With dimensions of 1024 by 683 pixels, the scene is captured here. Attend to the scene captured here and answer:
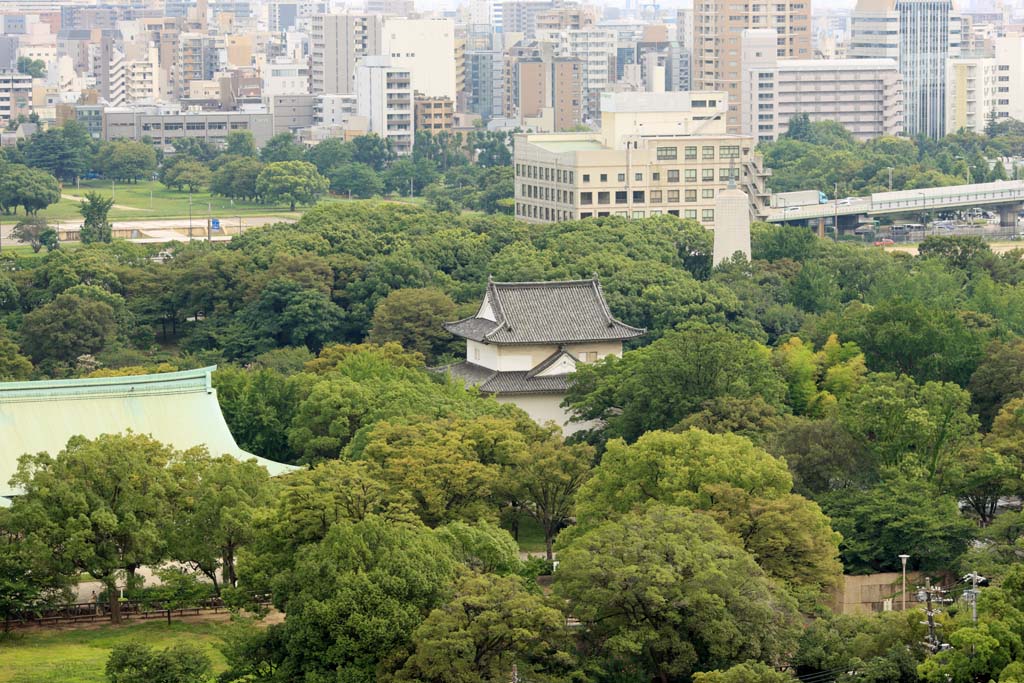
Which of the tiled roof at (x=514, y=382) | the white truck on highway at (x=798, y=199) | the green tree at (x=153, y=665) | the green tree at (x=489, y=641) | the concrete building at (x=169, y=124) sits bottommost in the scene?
the green tree at (x=153, y=665)

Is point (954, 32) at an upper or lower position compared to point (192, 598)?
upper

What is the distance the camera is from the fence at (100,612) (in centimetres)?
3125

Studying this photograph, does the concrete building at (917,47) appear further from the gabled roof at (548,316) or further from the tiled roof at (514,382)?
the tiled roof at (514,382)

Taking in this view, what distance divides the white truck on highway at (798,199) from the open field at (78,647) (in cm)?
5905

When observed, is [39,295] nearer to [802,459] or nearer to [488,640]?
[802,459]

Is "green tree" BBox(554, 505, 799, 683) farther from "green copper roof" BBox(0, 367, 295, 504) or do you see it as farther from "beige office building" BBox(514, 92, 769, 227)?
"beige office building" BBox(514, 92, 769, 227)

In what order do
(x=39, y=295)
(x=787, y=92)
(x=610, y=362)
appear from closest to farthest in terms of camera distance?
1. (x=610, y=362)
2. (x=39, y=295)
3. (x=787, y=92)

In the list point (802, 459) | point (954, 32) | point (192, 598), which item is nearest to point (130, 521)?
point (192, 598)

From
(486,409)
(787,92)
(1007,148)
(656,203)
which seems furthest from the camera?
(787,92)

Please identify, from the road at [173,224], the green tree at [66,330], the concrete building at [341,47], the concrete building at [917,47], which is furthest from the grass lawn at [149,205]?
the concrete building at [917,47]

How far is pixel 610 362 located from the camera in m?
40.9

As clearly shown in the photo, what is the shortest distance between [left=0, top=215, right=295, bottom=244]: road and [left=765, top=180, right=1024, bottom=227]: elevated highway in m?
21.7

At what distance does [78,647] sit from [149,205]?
75610 mm

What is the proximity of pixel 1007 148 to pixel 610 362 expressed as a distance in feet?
285
